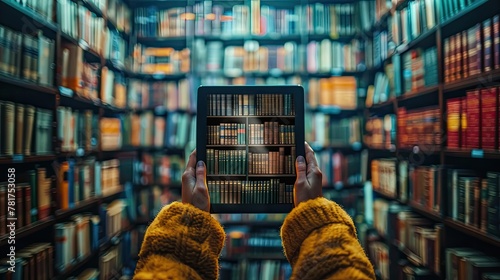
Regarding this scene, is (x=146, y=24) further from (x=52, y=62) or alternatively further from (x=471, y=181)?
(x=471, y=181)

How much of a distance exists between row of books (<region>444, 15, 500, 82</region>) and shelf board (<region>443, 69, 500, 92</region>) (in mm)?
22

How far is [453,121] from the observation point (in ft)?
5.83

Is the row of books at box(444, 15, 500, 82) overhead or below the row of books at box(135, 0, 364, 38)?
below

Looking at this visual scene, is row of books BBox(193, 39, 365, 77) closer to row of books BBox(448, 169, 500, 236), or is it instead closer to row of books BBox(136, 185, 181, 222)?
row of books BBox(136, 185, 181, 222)

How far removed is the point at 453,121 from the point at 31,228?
6.32 ft

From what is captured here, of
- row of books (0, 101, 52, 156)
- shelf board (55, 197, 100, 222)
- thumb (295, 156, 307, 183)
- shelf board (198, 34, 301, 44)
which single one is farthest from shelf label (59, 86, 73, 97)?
thumb (295, 156, 307, 183)

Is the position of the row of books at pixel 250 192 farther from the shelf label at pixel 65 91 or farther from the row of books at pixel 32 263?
the shelf label at pixel 65 91

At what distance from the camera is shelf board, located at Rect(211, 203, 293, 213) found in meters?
0.89

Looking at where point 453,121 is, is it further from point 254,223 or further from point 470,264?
point 254,223

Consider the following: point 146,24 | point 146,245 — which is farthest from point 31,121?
point 146,24

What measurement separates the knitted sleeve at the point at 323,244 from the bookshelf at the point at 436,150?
112 centimetres

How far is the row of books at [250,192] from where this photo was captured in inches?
35.2

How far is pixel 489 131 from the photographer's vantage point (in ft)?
4.84

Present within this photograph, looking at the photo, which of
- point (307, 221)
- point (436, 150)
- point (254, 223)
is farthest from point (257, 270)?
point (307, 221)
